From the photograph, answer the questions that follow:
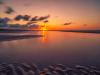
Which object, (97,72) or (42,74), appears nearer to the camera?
(42,74)

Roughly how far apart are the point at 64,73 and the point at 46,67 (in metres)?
1.61

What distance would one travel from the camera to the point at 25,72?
361 inches

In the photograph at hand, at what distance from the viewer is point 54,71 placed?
9547 mm

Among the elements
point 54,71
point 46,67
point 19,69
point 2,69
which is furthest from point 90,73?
point 2,69

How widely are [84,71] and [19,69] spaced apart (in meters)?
3.77

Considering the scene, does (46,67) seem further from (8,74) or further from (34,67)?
(8,74)

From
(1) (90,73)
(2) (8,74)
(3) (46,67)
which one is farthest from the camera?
(3) (46,67)

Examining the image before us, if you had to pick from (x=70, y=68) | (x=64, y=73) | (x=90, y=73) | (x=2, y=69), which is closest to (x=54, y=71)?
(x=64, y=73)

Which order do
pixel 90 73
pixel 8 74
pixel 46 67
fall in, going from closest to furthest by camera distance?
pixel 8 74, pixel 90 73, pixel 46 67

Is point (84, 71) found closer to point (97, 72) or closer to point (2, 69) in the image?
point (97, 72)

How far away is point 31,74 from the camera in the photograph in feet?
29.3

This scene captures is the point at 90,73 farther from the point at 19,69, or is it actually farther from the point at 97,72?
the point at 19,69

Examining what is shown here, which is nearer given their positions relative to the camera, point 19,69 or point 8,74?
point 8,74

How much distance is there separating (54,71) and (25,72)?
63.9 inches
